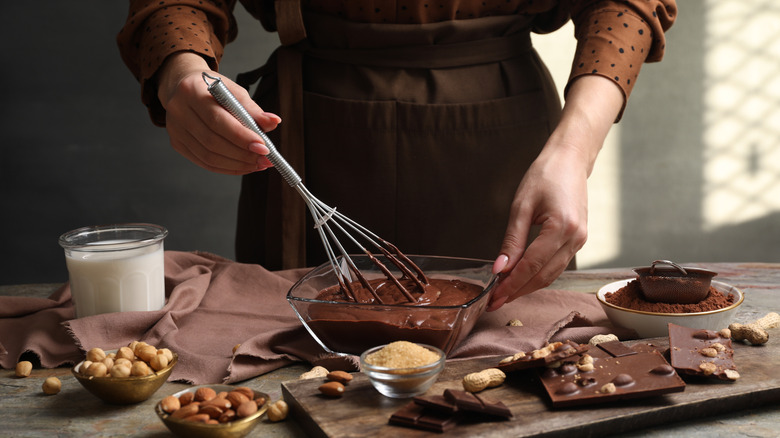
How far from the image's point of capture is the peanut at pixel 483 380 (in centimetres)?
88

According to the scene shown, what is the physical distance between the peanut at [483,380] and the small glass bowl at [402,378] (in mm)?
44

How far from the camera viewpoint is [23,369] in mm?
1019

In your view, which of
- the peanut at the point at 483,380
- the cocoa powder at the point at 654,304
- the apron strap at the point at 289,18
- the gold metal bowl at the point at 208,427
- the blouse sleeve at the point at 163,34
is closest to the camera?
the gold metal bowl at the point at 208,427

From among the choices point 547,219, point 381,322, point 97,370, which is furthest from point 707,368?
point 97,370

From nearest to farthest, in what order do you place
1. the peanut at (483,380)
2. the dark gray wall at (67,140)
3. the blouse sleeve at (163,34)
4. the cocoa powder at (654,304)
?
the peanut at (483,380)
the cocoa powder at (654,304)
the blouse sleeve at (163,34)
the dark gray wall at (67,140)

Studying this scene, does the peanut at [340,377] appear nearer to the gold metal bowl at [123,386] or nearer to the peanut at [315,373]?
the peanut at [315,373]

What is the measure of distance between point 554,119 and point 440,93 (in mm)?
268

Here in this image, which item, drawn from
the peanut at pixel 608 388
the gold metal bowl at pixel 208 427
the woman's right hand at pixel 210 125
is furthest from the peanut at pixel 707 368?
the woman's right hand at pixel 210 125

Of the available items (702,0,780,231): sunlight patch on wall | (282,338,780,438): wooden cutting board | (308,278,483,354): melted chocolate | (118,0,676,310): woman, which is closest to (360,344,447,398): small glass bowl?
(282,338,780,438): wooden cutting board

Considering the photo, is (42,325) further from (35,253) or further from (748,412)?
(35,253)

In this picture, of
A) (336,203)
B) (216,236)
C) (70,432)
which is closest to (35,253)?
(216,236)

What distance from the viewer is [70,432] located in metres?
0.85

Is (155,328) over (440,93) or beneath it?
beneath

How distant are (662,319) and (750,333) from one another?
12 cm
